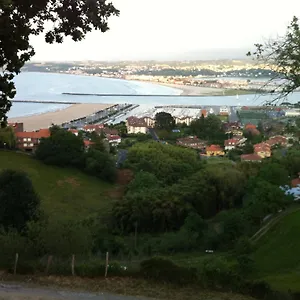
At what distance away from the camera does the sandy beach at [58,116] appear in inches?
1270

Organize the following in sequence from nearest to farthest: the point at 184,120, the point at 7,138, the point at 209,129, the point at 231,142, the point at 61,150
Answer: the point at 61,150 < the point at 7,138 < the point at 231,142 < the point at 209,129 < the point at 184,120

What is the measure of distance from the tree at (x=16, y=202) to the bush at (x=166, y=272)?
5.24m

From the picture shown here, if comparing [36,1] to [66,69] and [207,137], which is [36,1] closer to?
[207,137]

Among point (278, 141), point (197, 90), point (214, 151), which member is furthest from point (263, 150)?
point (197, 90)

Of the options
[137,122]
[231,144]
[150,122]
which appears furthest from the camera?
[150,122]

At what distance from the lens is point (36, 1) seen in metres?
3.78

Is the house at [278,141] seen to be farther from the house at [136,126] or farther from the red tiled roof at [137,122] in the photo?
the red tiled roof at [137,122]

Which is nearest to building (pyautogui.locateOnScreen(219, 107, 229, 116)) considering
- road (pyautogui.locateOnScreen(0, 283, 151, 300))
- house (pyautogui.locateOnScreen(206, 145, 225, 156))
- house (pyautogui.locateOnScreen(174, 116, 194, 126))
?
house (pyautogui.locateOnScreen(174, 116, 194, 126))

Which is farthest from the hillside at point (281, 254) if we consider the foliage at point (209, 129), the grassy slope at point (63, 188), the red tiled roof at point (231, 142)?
the foliage at point (209, 129)

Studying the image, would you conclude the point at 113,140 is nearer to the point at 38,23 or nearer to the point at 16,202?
the point at 16,202

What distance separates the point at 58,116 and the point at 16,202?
28.9 meters

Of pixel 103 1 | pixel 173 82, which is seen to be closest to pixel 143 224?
pixel 103 1

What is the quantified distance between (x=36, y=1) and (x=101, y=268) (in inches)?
101

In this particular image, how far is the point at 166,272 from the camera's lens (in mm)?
4516
